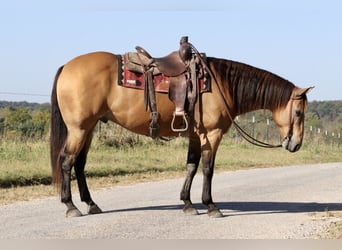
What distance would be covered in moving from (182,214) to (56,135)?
2.29 meters

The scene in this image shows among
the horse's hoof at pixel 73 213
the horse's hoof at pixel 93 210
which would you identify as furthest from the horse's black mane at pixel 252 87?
the horse's hoof at pixel 73 213

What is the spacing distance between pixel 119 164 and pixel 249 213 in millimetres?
7965

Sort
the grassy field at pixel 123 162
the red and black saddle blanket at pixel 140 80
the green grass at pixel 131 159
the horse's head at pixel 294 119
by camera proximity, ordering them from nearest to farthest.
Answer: the red and black saddle blanket at pixel 140 80 < the horse's head at pixel 294 119 < the grassy field at pixel 123 162 < the green grass at pixel 131 159

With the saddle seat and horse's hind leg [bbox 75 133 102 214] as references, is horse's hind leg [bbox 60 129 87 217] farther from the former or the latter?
the saddle seat

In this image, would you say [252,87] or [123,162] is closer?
[252,87]

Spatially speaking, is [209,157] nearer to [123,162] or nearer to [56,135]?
[56,135]

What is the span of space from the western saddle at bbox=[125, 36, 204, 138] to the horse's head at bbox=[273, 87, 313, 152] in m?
1.46

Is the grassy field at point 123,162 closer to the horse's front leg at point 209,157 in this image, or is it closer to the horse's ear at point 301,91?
the horse's front leg at point 209,157

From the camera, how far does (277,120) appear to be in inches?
380

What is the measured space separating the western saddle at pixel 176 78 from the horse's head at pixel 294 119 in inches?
57.4

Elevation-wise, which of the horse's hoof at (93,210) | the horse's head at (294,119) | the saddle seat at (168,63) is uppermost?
the saddle seat at (168,63)

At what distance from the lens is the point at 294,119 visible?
9.52 m

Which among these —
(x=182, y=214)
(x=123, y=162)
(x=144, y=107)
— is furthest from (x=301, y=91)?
(x=123, y=162)

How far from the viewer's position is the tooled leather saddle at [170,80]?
922cm
